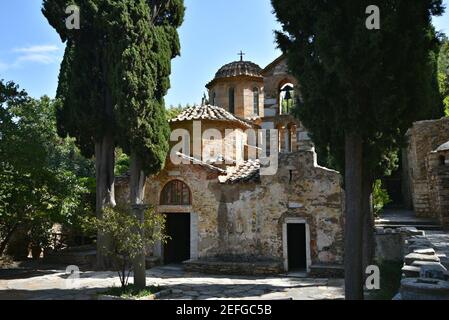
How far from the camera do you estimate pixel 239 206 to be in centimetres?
1444

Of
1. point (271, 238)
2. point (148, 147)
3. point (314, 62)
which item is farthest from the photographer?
point (271, 238)

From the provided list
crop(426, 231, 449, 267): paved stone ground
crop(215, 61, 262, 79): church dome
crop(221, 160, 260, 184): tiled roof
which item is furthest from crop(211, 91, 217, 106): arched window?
crop(426, 231, 449, 267): paved stone ground

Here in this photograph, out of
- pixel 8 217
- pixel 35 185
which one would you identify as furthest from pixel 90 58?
pixel 8 217

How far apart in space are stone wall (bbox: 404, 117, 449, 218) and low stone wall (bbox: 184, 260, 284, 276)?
6.28 meters

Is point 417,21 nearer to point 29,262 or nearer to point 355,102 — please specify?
point 355,102

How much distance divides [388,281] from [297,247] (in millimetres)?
6046

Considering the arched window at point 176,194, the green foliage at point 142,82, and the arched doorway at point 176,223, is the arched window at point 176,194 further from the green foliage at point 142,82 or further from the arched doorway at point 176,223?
the green foliage at point 142,82

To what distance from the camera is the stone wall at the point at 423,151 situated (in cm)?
1516

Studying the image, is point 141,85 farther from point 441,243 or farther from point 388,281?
point 441,243

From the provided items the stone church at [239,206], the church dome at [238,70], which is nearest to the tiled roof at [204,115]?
the stone church at [239,206]

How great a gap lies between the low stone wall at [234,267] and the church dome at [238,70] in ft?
41.5

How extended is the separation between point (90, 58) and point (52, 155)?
971 cm

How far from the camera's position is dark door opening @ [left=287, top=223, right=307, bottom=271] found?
14695mm

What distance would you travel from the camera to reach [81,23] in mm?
13328
